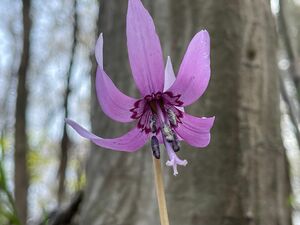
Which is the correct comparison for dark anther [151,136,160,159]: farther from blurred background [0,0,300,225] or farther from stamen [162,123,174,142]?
blurred background [0,0,300,225]

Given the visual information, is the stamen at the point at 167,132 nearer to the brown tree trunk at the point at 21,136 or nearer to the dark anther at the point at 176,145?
the dark anther at the point at 176,145

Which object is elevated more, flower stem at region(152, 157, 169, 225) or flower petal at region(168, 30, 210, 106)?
flower petal at region(168, 30, 210, 106)

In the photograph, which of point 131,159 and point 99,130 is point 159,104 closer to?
point 131,159

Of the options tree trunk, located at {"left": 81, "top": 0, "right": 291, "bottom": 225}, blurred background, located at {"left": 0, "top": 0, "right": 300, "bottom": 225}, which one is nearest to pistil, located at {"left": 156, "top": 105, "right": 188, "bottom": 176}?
blurred background, located at {"left": 0, "top": 0, "right": 300, "bottom": 225}

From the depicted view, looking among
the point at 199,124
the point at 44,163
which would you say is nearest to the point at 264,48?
the point at 199,124

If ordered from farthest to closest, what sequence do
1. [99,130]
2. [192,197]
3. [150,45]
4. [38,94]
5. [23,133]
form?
[38,94], [23,133], [99,130], [192,197], [150,45]

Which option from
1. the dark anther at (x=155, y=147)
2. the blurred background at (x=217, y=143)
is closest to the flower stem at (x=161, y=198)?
the dark anther at (x=155, y=147)
